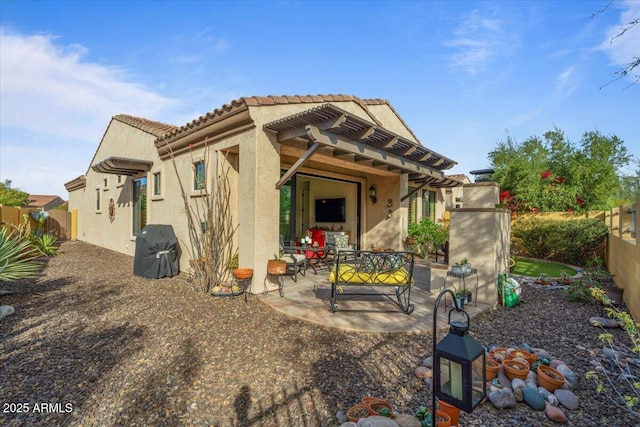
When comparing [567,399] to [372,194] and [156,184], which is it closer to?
[372,194]

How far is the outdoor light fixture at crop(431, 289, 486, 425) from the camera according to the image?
152 centimetres

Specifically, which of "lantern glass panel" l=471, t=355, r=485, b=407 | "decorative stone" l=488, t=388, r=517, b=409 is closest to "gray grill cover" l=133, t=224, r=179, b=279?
"decorative stone" l=488, t=388, r=517, b=409

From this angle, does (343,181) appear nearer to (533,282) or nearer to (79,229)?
(533,282)

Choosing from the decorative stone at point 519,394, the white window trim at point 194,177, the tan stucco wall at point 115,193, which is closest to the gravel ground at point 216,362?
the decorative stone at point 519,394

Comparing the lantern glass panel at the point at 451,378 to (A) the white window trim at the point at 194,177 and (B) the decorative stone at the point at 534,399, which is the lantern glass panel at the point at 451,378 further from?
(A) the white window trim at the point at 194,177

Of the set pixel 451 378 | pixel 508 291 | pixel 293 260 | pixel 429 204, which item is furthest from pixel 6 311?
pixel 429 204

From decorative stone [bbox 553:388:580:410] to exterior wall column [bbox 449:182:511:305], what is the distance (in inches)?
107

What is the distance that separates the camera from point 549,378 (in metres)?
2.78

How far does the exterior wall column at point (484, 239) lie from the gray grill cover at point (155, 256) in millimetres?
6491

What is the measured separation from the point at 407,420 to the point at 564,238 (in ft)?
36.4

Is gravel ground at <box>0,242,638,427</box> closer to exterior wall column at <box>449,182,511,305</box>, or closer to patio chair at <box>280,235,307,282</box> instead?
exterior wall column at <box>449,182,511,305</box>

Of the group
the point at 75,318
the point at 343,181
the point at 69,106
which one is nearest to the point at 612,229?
the point at 343,181

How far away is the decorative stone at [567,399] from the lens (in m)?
2.57

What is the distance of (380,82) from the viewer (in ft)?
33.0
